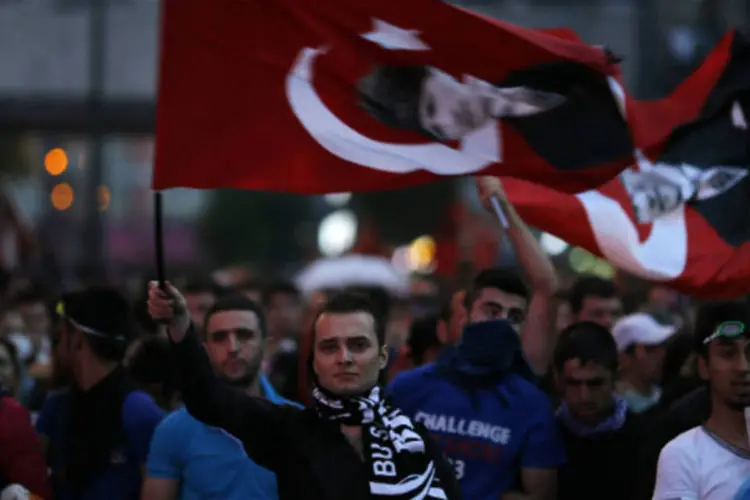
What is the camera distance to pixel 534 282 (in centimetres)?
756

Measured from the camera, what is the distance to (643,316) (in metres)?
10.4

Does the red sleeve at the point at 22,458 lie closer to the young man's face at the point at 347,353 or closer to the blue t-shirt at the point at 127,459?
the blue t-shirt at the point at 127,459

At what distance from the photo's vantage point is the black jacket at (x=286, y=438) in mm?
5672

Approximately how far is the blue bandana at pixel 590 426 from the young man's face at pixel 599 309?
2.25m

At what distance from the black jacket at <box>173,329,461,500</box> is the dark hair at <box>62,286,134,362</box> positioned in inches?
71.2

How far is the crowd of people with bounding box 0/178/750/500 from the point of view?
580cm

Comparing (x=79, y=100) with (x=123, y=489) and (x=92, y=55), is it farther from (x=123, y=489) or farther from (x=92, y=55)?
(x=123, y=489)

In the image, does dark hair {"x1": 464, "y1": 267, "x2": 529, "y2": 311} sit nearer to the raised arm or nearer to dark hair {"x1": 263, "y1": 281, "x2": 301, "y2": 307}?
the raised arm

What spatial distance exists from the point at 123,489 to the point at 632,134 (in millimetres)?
2718

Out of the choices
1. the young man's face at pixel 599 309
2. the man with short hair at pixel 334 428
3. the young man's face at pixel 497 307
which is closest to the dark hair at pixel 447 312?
the young man's face at pixel 497 307

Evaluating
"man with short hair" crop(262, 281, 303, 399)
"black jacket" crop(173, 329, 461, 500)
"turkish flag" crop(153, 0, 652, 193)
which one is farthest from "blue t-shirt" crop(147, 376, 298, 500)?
"man with short hair" crop(262, 281, 303, 399)

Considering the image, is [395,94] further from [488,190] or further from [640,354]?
[640,354]

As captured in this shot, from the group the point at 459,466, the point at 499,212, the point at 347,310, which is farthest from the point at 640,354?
the point at 347,310

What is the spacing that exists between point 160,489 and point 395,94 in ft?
6.17
